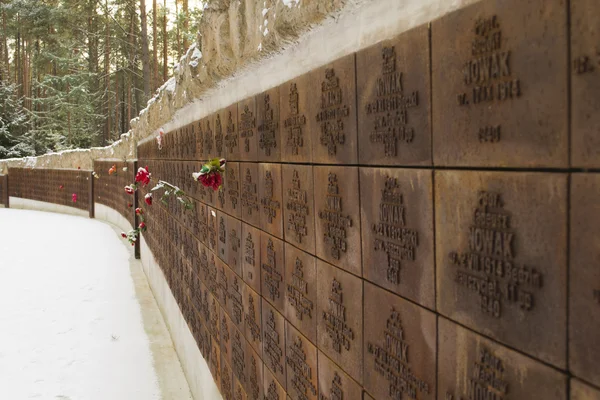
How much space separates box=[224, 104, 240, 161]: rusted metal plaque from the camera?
2.67 m

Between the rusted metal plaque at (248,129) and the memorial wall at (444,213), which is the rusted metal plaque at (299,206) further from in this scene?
the rusted metal plaque at (248,129)

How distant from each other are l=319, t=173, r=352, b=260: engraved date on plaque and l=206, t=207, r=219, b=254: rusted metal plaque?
161 centimetres

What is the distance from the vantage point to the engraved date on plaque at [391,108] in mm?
1167

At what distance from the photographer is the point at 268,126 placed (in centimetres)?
216

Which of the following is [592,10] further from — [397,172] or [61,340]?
[61,340]

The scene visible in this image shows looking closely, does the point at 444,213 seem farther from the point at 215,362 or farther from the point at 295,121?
the point at 215,362

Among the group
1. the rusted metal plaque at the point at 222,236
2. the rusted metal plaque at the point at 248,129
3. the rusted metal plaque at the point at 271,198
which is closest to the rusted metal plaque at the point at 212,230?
the rusted metal plaque at the point at 222,236

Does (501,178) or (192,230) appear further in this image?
(192,230)

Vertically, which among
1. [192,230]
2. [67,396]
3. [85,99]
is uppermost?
[85,99]

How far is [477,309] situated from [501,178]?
0.24 meters

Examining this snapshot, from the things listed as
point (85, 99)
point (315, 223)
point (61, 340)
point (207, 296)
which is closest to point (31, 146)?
point (85, 99)

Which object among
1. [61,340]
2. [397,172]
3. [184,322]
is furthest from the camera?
[61,340]

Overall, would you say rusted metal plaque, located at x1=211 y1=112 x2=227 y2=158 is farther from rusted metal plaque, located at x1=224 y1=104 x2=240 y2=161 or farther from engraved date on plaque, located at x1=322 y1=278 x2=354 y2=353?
engraved date on plaque, located at x1=322 y1=278 x2=354 y2=353

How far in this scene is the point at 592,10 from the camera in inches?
28.0
